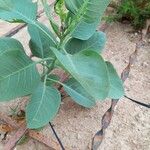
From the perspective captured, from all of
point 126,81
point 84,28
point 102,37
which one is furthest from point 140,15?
point 84,28

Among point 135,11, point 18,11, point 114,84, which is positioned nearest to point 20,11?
point 18,11

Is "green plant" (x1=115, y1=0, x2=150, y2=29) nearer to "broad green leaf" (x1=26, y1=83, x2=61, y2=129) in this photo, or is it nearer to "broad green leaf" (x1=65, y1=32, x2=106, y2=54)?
"broad green leaf" (x1=65, y1=32, x2=106, y2=54)

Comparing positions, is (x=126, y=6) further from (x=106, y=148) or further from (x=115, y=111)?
(x=106, y=148)

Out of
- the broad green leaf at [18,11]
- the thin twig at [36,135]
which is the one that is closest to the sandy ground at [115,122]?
the thin twig at [36,135]

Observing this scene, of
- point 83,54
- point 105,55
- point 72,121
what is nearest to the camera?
point 83,54

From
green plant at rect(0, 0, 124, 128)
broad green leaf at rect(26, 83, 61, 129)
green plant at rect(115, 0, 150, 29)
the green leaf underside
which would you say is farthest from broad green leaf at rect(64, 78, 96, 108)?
green plant at rect(115, 0, 150, 29)

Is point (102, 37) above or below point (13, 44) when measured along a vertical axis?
below
